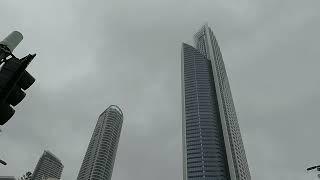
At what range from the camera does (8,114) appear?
660 centimetres

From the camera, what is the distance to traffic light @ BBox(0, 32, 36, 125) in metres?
6.42

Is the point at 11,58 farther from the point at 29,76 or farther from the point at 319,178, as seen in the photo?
the point at 319,178

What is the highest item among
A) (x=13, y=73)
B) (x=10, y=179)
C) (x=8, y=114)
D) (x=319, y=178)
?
(x=10, y=179)

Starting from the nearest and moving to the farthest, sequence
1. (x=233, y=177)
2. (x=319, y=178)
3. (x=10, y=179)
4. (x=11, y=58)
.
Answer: (x=11, y=58), (x=319, y=178), (x=10, y=179), (x=233, y=177)

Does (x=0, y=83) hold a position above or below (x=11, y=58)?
below

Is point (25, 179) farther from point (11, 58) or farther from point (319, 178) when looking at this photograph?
point (11, 58)

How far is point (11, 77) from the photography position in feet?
21.3

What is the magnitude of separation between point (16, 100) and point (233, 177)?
204231mm

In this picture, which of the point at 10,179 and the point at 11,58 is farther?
the point at 10,179

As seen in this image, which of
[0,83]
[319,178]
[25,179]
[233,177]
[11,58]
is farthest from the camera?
[233,177]

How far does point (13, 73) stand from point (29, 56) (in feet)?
1.43

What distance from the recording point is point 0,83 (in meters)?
6.32

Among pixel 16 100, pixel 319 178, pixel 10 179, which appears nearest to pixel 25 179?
pixel 319 178

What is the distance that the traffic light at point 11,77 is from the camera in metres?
6.42
